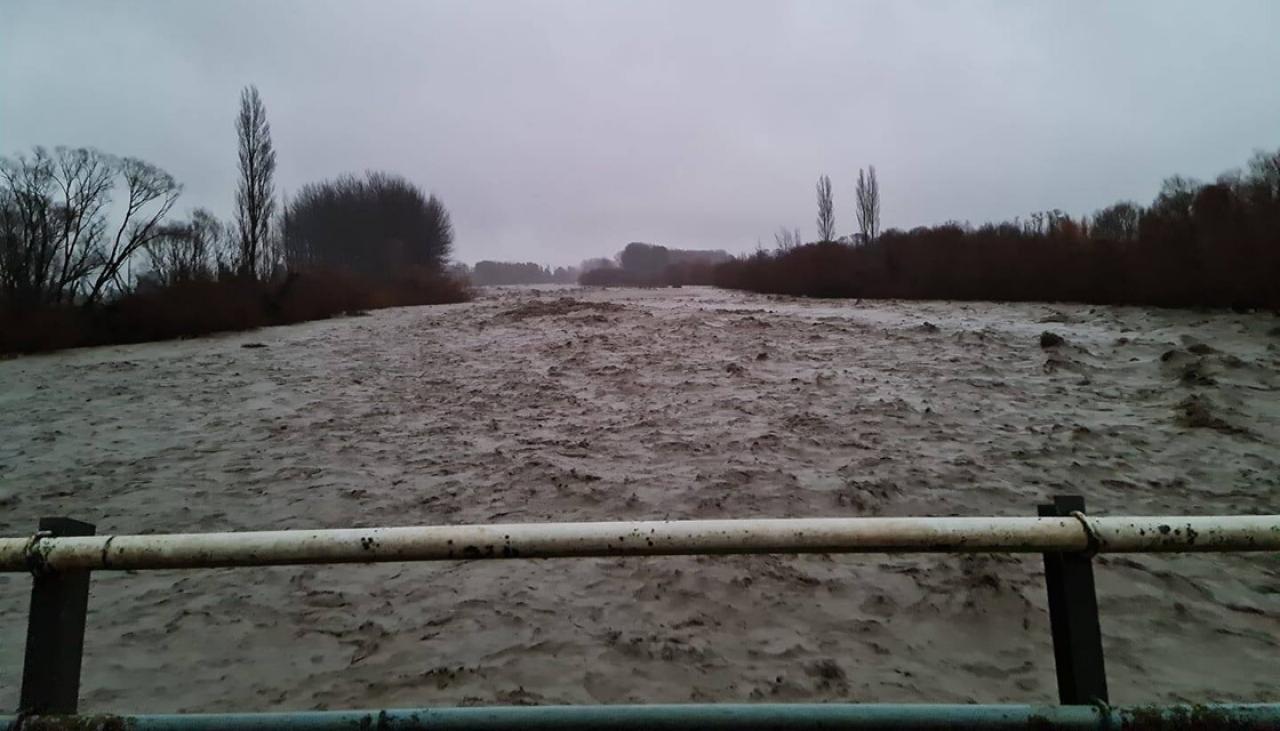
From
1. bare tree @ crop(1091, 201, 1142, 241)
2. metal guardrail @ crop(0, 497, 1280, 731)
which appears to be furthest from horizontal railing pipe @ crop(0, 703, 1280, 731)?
bare tree @ crop(1091, 201, 1142, 241)

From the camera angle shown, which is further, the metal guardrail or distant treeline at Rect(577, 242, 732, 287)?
distant treeline at Rect(577, 242, 732, 287)

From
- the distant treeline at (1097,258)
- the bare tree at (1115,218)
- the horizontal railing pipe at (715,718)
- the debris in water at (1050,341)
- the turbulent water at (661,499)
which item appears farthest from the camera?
the bare tree at (1115,218)

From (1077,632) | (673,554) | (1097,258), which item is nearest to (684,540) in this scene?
(673,554)

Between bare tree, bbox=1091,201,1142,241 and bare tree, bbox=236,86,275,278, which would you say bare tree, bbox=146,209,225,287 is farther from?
bare tree, bbox=1091,201,1142,241

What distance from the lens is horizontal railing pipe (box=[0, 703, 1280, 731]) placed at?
1354mm

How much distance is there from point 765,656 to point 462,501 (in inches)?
121

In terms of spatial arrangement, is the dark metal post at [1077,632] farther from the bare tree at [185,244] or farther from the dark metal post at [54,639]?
the bare tree at [185,244]

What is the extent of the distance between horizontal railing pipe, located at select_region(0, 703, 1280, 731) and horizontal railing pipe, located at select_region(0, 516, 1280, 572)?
295 mm

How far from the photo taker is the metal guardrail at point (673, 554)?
1368mm

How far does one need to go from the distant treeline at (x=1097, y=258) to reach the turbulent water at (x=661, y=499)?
2.60 m

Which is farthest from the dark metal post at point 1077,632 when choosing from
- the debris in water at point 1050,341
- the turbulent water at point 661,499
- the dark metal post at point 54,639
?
the debris in water at point 1050,341

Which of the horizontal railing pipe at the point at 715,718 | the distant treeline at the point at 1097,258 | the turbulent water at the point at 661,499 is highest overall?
the distant treeline at the point at 1097,258

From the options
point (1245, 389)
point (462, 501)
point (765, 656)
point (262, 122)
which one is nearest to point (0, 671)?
point (462, 501)

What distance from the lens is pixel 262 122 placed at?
30.6 meters
